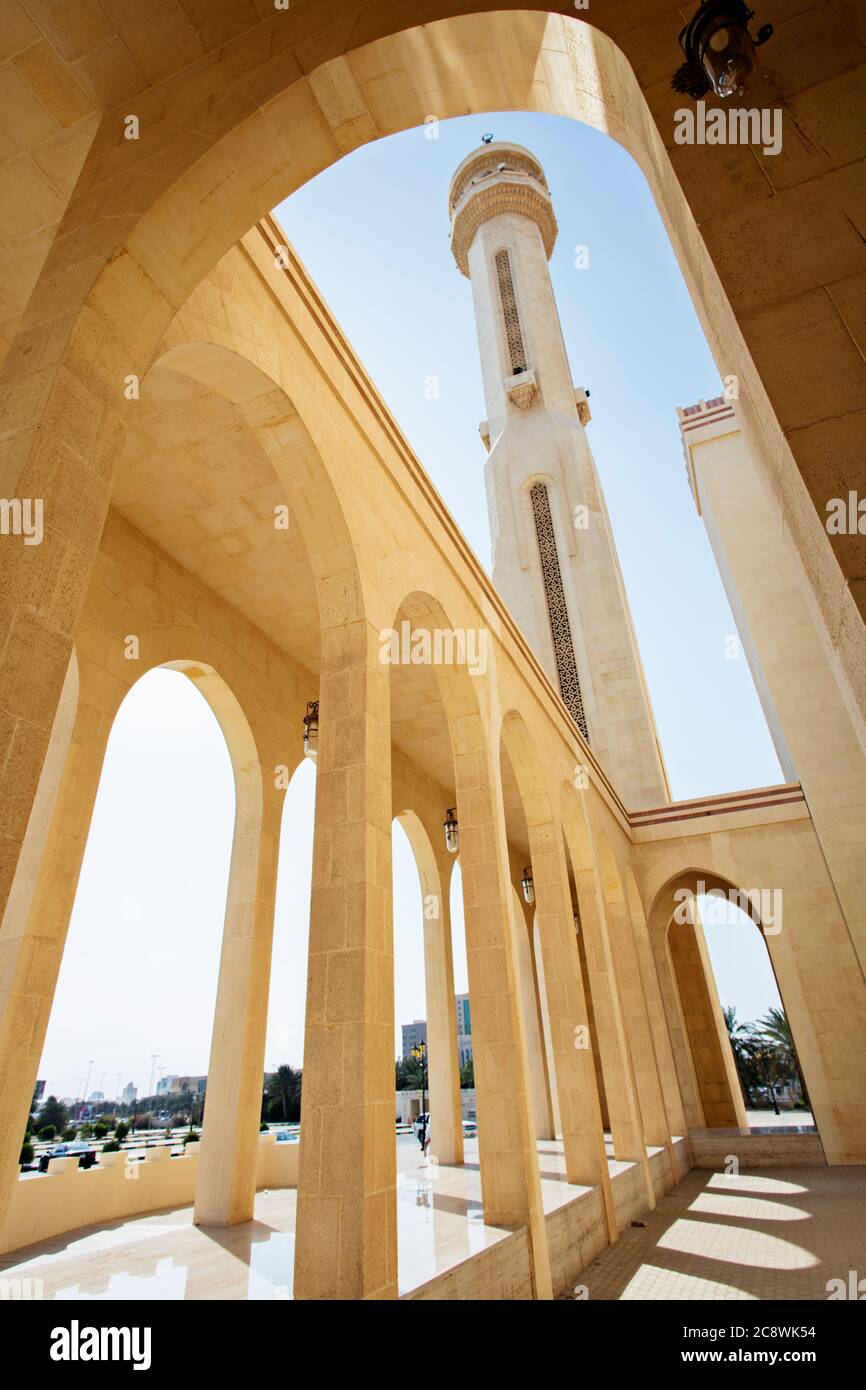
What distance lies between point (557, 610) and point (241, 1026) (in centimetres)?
1602

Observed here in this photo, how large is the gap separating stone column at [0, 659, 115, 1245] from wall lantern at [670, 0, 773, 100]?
5.35 m

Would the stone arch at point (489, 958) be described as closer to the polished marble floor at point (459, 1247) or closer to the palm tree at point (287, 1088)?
the polished marble floor at point (459, 1247)

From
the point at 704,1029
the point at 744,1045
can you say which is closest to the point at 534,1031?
the point at 704,1029

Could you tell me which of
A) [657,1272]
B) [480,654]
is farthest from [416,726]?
[657,1272]

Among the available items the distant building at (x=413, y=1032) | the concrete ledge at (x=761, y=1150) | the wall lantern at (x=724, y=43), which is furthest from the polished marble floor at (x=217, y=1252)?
the distant building at (x=413, y=1032)

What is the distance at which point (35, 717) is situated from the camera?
2113 mm

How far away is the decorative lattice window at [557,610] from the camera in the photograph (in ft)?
65.7

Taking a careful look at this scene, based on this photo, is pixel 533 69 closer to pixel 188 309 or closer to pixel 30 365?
pixel 188 309

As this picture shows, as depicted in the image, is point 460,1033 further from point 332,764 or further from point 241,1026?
point 332,764

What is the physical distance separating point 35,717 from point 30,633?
0.24 meters

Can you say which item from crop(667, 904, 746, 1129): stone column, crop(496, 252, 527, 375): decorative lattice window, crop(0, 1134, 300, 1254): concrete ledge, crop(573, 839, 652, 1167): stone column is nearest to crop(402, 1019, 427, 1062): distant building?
crop(667, 904, 746, 1129): stone column

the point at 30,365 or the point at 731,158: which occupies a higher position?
the point at 731,158

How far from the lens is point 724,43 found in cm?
233

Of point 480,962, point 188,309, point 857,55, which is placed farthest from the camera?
point 480,962
